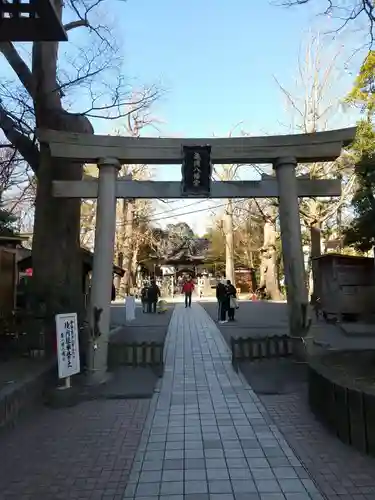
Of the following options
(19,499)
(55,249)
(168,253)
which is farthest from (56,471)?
(168,253)

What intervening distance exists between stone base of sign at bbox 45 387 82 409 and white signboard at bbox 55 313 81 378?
27cm

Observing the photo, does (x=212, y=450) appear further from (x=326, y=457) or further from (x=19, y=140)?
(x=19, y=140)

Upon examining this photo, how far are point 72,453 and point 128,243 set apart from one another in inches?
1387

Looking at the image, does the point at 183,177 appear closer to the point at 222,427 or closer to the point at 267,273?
the point at 222,427

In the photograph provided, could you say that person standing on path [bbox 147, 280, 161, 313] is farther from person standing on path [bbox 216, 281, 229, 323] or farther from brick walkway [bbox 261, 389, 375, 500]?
brick walkway [bbox 261, 389, 375, 500]

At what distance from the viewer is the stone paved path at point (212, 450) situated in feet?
13.8

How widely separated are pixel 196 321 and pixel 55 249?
933 cm

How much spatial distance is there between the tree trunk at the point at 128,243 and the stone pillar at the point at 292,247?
28265mm

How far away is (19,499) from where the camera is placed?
4074 millimetres

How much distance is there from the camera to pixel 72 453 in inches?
206

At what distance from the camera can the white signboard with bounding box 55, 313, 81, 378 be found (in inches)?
293

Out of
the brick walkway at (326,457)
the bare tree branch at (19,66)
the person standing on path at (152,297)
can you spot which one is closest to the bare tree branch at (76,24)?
the bare tree branch at (19,66)

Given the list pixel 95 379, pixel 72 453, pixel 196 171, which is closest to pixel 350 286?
pixel 196 171

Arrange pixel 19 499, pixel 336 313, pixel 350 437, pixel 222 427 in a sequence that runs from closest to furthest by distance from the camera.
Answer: pixel 19 499, pixel 350 437, pixel 222 427, pixel 336 313
